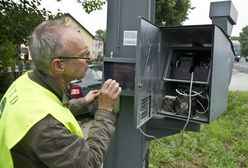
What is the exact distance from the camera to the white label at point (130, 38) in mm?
2535

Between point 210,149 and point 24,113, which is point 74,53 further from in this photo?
Result: point 210,149

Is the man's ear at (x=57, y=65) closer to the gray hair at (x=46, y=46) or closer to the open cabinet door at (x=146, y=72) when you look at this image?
the gray hair at (x=46, y=46)

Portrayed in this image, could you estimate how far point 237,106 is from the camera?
9.36m

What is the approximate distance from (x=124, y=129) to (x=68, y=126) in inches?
37.7

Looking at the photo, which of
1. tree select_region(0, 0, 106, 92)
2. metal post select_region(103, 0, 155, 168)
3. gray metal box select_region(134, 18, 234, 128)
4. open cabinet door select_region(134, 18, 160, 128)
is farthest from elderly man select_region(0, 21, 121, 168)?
tree select_region(0, 0, 106, 92)

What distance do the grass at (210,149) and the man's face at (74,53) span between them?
12.0 ft

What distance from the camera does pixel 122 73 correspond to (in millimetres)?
2357

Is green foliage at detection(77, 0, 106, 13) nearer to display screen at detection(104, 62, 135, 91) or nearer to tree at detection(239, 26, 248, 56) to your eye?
display screen at detection(104, 62, 135, 91)

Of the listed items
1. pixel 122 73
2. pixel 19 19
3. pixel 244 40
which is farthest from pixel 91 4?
pixel 244 40

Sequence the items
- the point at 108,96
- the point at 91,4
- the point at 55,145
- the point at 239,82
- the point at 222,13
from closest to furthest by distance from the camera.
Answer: the point at 55,145
the point at 108,96
the point at 222,13
the point at 91,4
the point at 239,82

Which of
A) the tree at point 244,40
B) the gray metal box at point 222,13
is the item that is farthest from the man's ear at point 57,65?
the tree at point 244,40

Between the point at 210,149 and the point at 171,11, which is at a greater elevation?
the point at 171,11

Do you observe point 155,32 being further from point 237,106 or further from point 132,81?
point 237,106

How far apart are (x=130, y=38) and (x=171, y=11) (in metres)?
18.3
